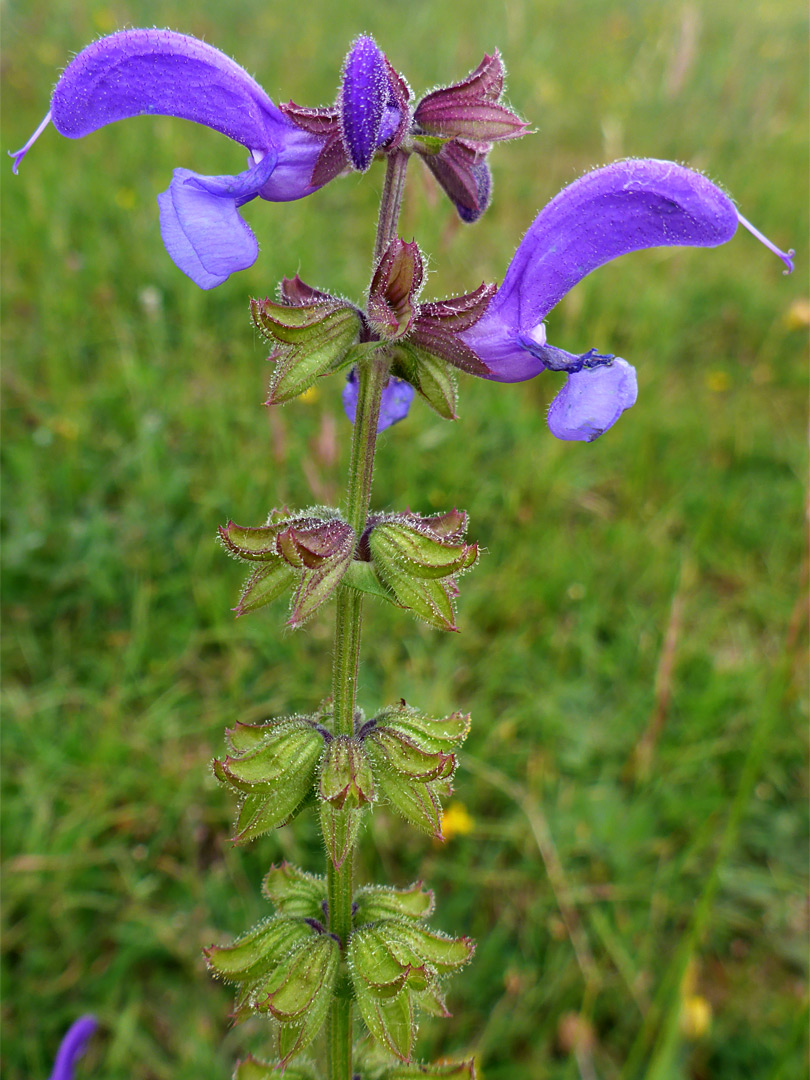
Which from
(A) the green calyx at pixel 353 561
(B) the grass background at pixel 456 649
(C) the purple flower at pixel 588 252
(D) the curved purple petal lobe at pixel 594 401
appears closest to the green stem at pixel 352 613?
(A) the green calyx at pixel 353 561

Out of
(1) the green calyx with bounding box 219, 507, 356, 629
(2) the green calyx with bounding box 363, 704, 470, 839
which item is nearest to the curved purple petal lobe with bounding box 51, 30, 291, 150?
(1) the green calyx with bounding box 219, 507, 356, 629

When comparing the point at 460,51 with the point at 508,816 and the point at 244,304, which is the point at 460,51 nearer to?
the point at 244,304

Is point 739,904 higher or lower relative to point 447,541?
lower

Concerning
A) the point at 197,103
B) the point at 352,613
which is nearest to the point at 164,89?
the point at 197,103

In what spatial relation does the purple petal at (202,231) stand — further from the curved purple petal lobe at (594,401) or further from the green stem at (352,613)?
the curved purple petal lobe at (594,401)

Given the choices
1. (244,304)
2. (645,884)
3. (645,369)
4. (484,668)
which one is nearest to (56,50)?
(244,304)

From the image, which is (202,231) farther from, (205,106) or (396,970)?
(396,970)

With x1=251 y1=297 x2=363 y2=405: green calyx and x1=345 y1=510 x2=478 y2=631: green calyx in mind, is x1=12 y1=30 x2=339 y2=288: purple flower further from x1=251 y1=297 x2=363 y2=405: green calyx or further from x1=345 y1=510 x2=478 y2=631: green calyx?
x1=345 y1=510 x2=478 y2=631: green calyx
